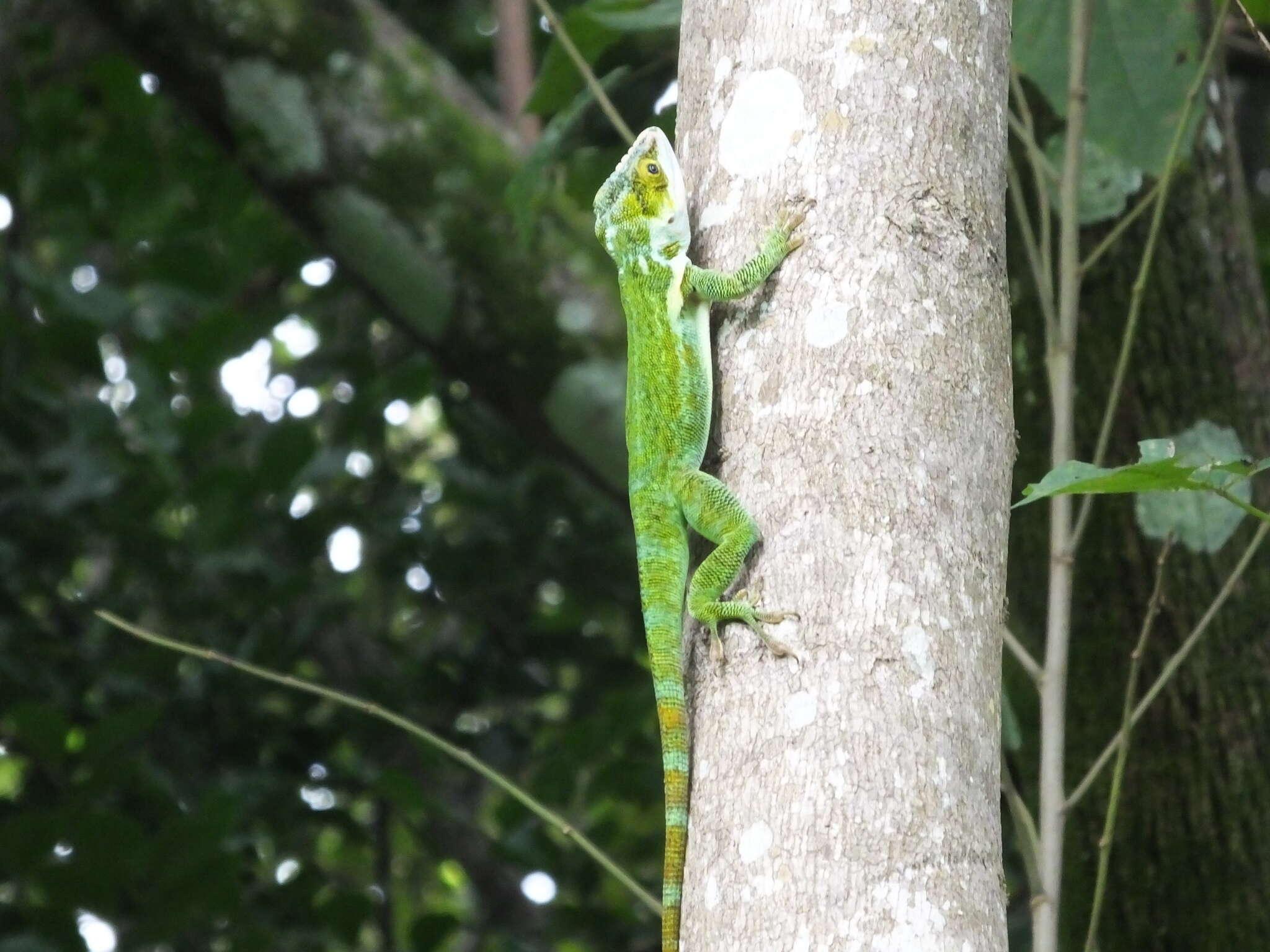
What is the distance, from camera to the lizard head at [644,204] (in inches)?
97.3

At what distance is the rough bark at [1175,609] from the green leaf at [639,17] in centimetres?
118

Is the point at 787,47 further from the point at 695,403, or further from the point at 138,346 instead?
the point at 138,346

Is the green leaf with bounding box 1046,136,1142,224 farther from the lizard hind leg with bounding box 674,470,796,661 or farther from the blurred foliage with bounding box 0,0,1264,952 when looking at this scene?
A: the lizard hind leg with bounding box 674,470,796,661

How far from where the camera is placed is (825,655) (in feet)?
5.25

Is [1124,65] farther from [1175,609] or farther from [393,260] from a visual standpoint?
[393,260]

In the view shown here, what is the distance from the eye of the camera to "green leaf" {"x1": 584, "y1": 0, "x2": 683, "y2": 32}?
9.86 feet

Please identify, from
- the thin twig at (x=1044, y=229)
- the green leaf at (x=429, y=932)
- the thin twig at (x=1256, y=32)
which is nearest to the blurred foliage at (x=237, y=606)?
the green leaf at (x=429, y=932)

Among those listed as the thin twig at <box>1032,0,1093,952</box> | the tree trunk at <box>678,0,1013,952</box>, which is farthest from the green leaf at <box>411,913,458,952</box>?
the tree trunk at <box>678,0,1013,952</box>

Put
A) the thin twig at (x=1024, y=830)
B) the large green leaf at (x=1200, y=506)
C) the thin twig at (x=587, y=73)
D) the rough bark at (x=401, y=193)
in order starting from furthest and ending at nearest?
1. the rough bark at (x=401, y=193)
2. the large green leaf at (x=1200, y=506)
3. the thin twig at (x=587, y=73)
4. the thin twig at (x=1024, y=830)

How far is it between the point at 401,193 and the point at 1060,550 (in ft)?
9.21

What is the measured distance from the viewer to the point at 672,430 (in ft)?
8.09

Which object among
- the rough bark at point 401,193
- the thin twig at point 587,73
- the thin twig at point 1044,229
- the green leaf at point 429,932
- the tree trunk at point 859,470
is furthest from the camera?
the rough bark at point 401,193

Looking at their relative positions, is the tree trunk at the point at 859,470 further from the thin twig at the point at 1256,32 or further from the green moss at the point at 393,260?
the green moss at the point at 393,260

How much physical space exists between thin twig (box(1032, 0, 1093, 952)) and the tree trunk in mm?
596
